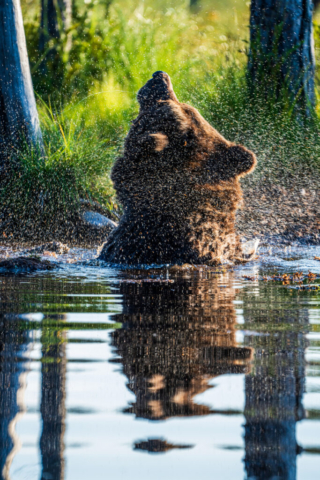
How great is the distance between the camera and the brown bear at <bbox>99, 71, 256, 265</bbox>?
5102mm

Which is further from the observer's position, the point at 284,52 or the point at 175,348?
the point at 284,52

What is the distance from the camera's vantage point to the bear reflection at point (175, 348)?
1682 mm

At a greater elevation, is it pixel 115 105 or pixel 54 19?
pixel 54 19

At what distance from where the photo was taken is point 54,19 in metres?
14.0

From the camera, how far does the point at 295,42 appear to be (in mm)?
9672

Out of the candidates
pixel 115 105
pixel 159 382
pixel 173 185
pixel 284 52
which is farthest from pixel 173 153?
pixel 115 105

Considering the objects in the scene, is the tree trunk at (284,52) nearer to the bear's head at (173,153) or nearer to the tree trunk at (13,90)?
the tree trunk at (13,90)

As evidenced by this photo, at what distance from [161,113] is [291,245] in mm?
3286

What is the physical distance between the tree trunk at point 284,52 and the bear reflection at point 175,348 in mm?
6778

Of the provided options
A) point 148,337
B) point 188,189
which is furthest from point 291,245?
point 148,337

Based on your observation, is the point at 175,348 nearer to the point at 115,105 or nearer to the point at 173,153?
the point at 173,153

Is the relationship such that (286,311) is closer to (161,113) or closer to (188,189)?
(188,189)

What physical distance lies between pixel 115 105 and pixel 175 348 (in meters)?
9.74

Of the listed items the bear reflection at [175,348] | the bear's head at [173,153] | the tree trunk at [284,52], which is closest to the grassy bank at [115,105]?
the tree trunk at [284,52]
